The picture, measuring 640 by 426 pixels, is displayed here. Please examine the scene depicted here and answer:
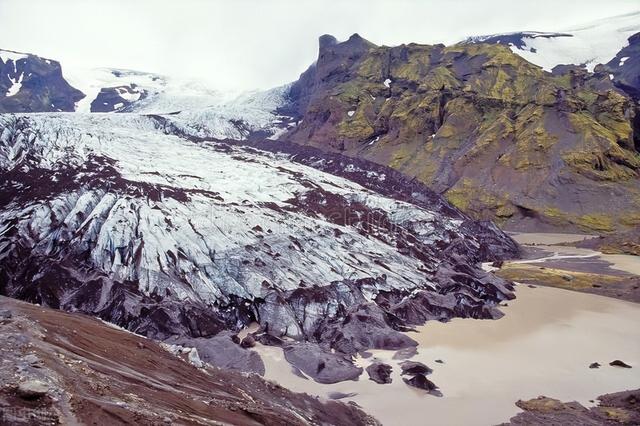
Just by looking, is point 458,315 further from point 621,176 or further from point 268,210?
point 621,176

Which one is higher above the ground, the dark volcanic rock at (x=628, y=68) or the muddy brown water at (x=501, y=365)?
the dark volcanic rock at (x=628, y=68)

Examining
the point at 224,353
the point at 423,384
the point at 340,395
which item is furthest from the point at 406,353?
the point at 224,353

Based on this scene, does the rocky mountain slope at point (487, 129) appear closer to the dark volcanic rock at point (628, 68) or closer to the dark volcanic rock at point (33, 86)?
the dark volcanic rock at point (628, 68)

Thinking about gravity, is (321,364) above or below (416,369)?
below

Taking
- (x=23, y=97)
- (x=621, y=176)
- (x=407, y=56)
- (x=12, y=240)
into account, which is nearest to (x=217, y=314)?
(x=12, y=240)

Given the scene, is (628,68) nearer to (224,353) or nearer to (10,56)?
(224,353)

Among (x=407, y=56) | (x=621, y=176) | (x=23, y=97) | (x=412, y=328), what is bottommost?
(x=412, y=328)

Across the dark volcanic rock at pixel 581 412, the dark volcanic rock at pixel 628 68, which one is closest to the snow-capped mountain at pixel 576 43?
the dark volcanic rock at pixel 628 68
